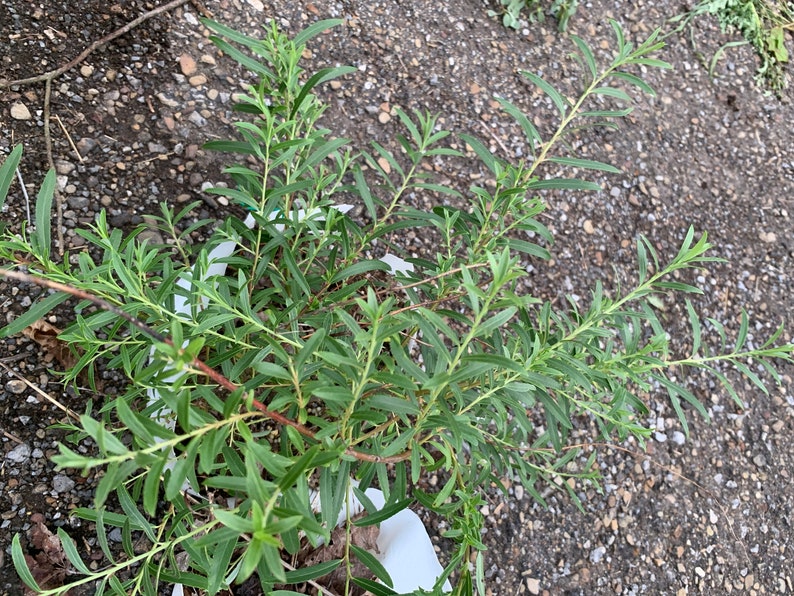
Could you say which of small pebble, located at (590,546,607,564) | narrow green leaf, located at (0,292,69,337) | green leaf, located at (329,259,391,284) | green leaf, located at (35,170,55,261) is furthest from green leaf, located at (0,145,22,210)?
small pebble, located at (590,546,607,564)

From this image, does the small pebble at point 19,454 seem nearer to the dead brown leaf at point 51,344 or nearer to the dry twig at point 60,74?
the dead brown leaf at point 51,344

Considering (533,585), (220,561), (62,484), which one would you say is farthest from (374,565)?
(533,585)

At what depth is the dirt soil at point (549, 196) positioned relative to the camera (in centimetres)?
217

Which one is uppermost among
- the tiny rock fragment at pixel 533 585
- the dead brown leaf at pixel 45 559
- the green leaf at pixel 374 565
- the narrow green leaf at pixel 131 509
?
the green leaf at pixel 374 565

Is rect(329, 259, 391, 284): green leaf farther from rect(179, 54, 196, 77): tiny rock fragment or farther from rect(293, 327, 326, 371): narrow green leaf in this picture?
rect(179, 54, 196, 77): tiny rock fragment

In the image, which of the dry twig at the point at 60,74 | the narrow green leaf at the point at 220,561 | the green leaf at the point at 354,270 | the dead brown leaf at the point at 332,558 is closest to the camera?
the narrow green leaf at the point at 220,561

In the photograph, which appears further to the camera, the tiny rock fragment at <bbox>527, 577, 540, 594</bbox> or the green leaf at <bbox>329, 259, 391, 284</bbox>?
the tiny rock fragment at <bbox>527, 577, 540, 594</bbox>

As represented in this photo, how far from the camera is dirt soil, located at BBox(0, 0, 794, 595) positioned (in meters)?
2.17

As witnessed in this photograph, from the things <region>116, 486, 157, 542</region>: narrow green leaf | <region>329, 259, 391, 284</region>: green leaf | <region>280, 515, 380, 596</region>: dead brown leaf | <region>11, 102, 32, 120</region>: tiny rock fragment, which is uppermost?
<region>329, 259, 391, 284</region>: green leaf

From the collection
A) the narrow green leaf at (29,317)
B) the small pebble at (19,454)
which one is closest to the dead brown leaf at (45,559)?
the small pebble at (19,454)

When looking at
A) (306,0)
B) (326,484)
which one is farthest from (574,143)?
(326,484)

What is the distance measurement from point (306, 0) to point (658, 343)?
2.25m

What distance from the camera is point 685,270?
10.2 feet

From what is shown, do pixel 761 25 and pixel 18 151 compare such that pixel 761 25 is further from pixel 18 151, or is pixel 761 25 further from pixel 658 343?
pixel 18 151
